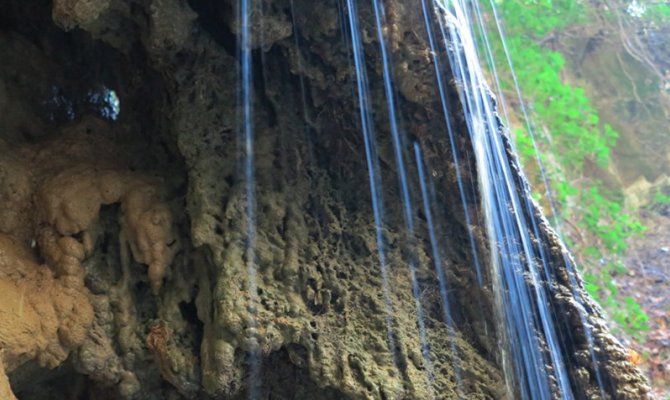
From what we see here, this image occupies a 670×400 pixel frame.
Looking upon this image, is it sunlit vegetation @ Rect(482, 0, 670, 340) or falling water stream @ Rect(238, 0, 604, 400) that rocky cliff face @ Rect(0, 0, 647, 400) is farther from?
sunlit vegetation @ Rect(482, 0, 670, 340)

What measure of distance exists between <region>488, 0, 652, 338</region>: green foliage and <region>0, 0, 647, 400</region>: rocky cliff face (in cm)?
549

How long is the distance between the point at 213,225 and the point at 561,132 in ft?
24.1

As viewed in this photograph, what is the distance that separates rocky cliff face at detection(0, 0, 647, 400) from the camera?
285 cm

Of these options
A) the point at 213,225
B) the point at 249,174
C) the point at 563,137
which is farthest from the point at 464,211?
the point at 563,137

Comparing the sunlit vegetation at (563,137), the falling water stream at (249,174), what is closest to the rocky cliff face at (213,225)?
the falling water stream at (249,174)

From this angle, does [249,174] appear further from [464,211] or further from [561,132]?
[561,132]

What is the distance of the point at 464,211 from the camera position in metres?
3.44

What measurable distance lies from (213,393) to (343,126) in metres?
1.59

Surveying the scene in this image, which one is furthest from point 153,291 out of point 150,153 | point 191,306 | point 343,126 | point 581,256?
point 581,256

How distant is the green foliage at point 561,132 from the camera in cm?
862

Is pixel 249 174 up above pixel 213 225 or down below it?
above

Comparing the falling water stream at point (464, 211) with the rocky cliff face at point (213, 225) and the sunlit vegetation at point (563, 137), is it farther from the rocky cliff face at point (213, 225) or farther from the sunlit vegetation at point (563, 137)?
the sunlit vegetation at point (563, 137)

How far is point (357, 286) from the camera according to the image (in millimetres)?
3203

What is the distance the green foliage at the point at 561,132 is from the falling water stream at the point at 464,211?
537 centimetres
